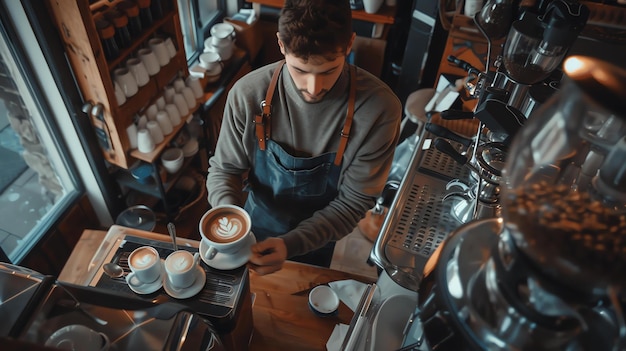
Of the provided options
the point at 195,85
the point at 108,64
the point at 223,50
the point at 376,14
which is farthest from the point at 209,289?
the point at 376,14

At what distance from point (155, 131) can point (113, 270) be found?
1.16 m

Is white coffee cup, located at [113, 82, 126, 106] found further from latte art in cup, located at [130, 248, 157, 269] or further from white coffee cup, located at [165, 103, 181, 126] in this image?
latte art in cup, located at [130, 248, 157, 269]

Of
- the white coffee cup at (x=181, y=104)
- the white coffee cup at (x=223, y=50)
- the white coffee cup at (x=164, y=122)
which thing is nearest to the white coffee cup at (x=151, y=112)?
the white coffee cup at (x=164, y=122)

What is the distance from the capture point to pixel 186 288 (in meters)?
1.01

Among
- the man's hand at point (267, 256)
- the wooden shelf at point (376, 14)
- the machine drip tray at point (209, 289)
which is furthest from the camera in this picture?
the wooden shelf at point (376, 14)

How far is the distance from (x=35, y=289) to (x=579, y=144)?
2.75 feet

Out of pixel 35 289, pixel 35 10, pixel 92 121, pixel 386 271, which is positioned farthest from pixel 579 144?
pixel 92 121

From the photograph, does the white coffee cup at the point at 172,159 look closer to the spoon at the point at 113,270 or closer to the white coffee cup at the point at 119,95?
the white coffee cup at the point at 119,95

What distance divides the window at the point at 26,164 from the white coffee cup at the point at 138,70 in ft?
1.07

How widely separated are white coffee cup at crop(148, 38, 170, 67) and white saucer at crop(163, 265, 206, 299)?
1363mm

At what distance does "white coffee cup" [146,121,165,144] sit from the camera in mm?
2070

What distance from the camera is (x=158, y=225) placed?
8.41 ft

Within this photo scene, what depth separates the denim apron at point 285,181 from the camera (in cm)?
132

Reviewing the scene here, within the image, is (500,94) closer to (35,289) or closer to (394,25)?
(35,289)
